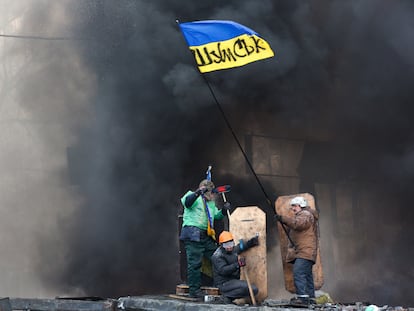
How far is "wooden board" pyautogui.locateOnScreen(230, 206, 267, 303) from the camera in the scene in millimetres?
7234

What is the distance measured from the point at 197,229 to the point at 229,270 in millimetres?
775

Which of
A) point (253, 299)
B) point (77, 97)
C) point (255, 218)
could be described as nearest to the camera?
point (253, 299)

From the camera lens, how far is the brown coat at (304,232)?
271 inches

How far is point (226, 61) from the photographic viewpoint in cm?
801

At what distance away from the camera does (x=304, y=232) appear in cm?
695

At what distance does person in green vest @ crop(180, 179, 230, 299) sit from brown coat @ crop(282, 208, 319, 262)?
0.92 metres

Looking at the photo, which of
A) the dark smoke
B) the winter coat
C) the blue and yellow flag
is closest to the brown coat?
the winter coat

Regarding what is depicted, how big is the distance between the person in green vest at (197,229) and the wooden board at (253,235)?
0.25 meters

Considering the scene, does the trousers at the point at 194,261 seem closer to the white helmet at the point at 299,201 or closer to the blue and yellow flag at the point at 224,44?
the white helmet at the point at 299,201

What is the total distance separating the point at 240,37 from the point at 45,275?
6330mm

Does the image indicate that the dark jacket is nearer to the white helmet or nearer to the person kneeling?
the person kneeling

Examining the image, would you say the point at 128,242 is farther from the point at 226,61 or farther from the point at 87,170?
the point at 226,61

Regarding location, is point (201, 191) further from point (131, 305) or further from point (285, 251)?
point (131, 305)

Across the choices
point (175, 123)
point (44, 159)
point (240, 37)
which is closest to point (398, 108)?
point (175, 123)
